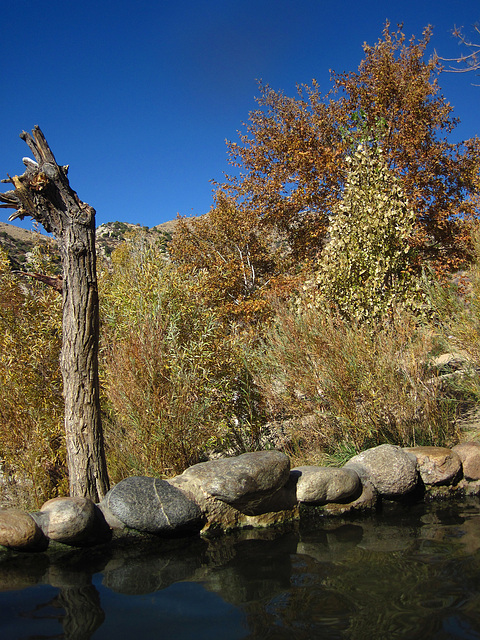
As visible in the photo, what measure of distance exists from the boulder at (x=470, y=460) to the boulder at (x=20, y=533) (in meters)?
4.38

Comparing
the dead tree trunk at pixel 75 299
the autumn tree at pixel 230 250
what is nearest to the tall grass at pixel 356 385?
the dead tree trunk at pixel 75 299

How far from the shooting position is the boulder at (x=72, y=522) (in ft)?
13.8

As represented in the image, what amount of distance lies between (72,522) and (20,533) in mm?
406

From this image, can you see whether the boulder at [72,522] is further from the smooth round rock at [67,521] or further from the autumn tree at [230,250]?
the autumn tree at [230,250]

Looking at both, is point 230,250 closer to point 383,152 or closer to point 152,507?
point 383,152

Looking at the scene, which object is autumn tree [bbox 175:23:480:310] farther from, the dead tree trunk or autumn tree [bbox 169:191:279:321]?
the dead tree trunk

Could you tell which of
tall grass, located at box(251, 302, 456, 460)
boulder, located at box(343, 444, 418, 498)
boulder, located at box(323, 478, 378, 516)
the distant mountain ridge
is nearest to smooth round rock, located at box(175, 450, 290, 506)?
boulder, located at box(323, 478, 378, 516)

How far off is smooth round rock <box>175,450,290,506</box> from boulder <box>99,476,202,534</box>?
0.79 ft

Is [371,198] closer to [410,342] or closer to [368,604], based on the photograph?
[410,342]

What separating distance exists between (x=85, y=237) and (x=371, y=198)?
459 cm

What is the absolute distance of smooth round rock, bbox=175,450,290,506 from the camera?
15.8ft

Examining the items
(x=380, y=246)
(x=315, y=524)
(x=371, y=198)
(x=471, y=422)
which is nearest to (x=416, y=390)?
(x=471, y=422)

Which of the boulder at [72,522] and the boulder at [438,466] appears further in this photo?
the boulder at [438,466]

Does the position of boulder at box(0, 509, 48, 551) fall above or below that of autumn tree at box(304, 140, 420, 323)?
below
